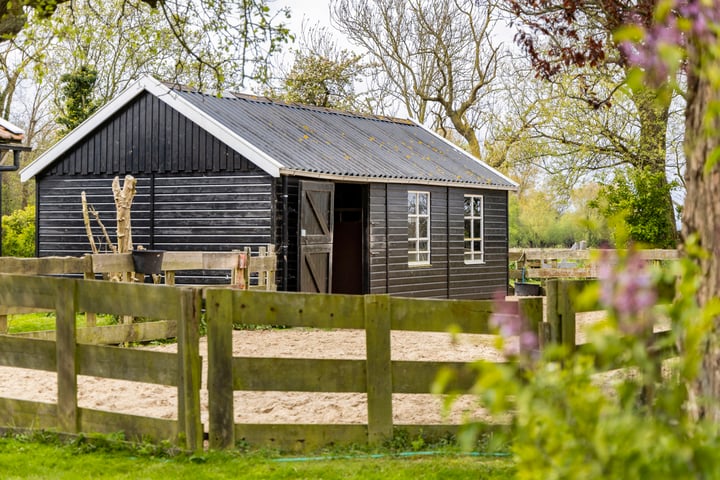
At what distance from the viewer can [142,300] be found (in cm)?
625

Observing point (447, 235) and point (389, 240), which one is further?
point (447, 235)

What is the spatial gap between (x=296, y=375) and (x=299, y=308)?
42 cm

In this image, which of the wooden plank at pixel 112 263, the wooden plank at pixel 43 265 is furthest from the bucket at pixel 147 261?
the wooden plank at pixel 43 265

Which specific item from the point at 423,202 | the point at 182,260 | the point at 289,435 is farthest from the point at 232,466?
the point at 423,202

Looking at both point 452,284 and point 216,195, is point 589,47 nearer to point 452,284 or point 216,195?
point 216,195

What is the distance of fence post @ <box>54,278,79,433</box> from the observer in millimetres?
6406

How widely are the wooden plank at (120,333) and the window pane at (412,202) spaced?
8326 mm

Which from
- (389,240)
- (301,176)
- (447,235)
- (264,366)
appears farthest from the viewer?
(447,235)

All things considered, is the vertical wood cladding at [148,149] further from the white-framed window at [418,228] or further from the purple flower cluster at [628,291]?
the purple flower cluster at [628,291]

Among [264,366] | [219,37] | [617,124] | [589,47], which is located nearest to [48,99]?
[617,124]

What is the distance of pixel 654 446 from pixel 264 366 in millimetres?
4136

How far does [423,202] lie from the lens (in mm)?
20781

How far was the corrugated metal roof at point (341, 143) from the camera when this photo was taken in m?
17.9

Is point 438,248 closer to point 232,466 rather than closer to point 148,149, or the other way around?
point 148,149
